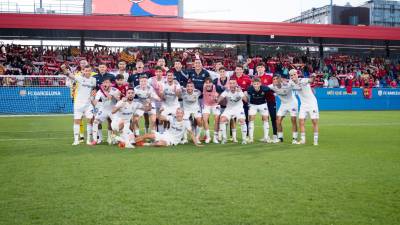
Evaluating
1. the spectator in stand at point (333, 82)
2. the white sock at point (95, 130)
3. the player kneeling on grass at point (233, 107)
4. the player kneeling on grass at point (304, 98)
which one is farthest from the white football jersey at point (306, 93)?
the spectator in stand at point (333, 82)

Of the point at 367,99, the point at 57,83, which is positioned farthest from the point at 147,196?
the point at 367,99

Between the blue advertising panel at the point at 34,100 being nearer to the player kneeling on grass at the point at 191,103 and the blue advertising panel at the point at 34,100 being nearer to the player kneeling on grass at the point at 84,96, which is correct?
the player kneeling on grass at the point at 84,96

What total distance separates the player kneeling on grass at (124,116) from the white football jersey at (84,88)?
953 mm

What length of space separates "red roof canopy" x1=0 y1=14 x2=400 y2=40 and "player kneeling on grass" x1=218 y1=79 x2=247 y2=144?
1870 cm

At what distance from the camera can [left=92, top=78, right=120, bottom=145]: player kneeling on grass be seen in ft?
38.0

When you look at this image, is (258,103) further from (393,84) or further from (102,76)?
(393,84)

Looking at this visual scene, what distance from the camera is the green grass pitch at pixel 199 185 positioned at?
4.73 meters

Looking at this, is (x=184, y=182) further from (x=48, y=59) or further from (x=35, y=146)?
(x=48, y=59)

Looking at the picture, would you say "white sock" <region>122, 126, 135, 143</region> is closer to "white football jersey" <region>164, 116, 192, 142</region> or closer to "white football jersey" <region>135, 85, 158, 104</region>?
"white football jersey" <region>164, 116, 192, 142</region>

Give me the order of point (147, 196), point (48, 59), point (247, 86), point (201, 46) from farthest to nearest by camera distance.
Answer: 1. point (201, 46)
2. point (48, 59)
3. point (247, 86)
4. point (147, 196)

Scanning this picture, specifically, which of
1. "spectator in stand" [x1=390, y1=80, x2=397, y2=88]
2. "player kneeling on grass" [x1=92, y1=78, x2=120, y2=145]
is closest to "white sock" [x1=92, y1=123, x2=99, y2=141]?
"player kneeling on grass" [x1=92, y1=78, x2=120, y2=145]

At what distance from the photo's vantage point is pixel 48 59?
30297 mm

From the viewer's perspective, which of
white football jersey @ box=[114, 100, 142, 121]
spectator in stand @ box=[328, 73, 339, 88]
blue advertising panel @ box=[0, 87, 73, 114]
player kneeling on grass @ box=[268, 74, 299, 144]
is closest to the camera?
white football jersey @ box=[114, 100, 142, 121]

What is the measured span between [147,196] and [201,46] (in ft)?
106
